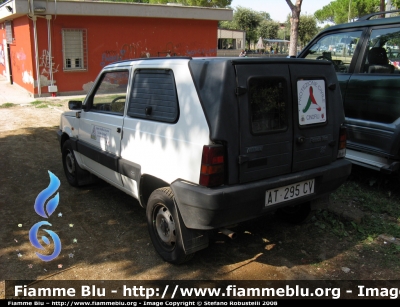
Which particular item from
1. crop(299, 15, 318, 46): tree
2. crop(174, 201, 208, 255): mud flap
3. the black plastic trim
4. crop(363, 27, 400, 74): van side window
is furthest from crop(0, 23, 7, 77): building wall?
crop(299, 15, 318, 46): tree

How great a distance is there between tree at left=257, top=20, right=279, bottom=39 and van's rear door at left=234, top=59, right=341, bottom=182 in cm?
6203

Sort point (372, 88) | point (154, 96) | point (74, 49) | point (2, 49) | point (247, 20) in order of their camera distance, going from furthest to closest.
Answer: point (247, 20) → point (2, 49) → point (74, 49) → point (372, 88) → point (154, 96)

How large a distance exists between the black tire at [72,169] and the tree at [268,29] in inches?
2390

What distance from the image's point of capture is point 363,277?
3434mm

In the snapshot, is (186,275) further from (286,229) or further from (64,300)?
(286,229)

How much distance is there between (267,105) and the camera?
10.8ft

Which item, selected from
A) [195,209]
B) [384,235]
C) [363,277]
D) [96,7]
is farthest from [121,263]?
[96,7]

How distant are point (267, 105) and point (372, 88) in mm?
2423

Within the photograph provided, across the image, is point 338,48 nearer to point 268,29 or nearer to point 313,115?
point 313,115

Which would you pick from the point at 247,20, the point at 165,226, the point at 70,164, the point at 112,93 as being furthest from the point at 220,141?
the point at 247,20

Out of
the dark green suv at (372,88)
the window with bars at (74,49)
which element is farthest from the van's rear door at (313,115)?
the window with bars at (74,49)

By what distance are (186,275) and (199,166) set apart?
105cm

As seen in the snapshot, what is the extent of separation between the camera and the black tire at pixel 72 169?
5468mm

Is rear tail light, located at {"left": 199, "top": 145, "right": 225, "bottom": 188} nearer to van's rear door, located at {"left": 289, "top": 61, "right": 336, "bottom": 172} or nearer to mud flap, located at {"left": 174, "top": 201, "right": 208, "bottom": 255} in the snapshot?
mud flap, located at {"left": 174, "top": 201, "right": 208, "bottom": 255}
